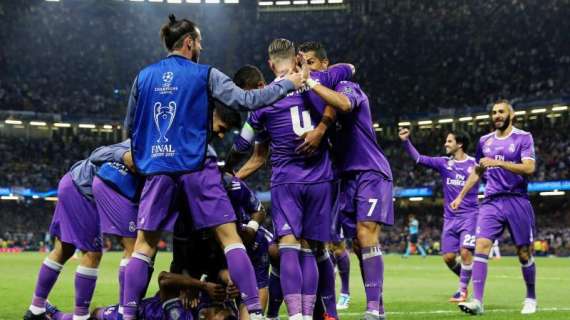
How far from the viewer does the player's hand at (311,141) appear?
6.82 meters

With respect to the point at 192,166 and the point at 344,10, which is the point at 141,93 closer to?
the point at 192,166

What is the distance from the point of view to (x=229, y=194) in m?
6.80

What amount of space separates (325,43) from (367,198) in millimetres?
57265

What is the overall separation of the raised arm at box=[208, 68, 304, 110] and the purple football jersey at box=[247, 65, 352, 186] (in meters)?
1.06

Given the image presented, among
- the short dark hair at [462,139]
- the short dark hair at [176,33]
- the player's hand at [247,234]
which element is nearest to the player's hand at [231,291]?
the player's hand at [247,234]

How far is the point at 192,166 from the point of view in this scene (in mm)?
5887

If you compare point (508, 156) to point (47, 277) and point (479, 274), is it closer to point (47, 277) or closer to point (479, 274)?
point (479, 274)

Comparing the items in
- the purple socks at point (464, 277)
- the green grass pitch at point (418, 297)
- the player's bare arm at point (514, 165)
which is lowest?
the green grass pitch at point (418, 297)

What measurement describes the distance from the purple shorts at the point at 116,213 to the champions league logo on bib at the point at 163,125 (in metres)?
1.40

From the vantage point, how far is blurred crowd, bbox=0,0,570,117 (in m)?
57.5

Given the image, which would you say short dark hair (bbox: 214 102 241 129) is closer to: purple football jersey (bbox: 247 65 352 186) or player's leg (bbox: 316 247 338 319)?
purple football jersey (bbox: 247 65 352 186)

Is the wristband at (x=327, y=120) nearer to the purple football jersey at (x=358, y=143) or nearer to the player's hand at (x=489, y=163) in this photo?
the purple football jersey at (x=358, y=143)

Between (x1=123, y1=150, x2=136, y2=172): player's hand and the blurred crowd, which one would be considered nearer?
(x1=123, y1=150, x2=136, y2=172): player's hand

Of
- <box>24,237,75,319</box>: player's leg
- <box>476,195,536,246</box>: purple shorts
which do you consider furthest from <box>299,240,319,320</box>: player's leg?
<box>476,195,536,246</box>: purple shorts
